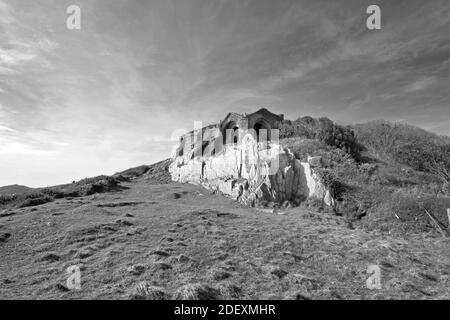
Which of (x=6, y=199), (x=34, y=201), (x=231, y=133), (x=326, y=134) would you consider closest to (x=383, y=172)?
(x=326, y=134)

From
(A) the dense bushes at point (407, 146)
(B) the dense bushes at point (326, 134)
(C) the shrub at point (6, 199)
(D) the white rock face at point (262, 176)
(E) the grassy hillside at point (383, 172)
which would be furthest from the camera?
(B) the dense bushes at point (326, 134)

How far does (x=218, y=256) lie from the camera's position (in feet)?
41.2

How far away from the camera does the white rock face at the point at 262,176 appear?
24531 millimetres

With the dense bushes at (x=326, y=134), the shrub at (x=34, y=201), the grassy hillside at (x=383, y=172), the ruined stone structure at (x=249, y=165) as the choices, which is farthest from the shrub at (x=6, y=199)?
the dense bushes at (x=326, y=134)

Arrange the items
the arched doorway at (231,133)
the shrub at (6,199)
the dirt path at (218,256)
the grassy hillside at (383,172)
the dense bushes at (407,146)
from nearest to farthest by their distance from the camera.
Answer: the dirt path at (218,256) → the grassy hillside at (383,172) → the dense bushes at (407,146) → the shrub at (6,199) → the arched doorway at (231,133)

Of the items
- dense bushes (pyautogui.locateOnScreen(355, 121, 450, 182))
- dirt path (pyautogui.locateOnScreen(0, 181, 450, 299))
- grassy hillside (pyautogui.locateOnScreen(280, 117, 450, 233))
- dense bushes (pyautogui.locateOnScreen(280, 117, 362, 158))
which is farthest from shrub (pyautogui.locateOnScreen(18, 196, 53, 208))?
dense bushes (pyautogui.locateOnScreen(355, 121, 450, 182))

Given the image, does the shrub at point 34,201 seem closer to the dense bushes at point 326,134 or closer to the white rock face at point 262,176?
the white rock face at point 262,176

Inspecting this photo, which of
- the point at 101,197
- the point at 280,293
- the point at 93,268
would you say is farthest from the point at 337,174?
the point at 101,197

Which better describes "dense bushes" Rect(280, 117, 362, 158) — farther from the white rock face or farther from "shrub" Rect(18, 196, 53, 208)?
"shrub" Rect(18, 196, 53, 208)

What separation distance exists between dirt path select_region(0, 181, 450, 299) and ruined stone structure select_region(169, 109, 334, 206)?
174 inches

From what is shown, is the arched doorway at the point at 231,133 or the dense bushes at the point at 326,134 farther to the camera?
the arched doorway at the point at 231,133

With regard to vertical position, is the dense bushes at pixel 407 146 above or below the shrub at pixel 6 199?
above

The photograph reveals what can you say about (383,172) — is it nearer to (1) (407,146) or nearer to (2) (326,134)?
(2) (326,134)
